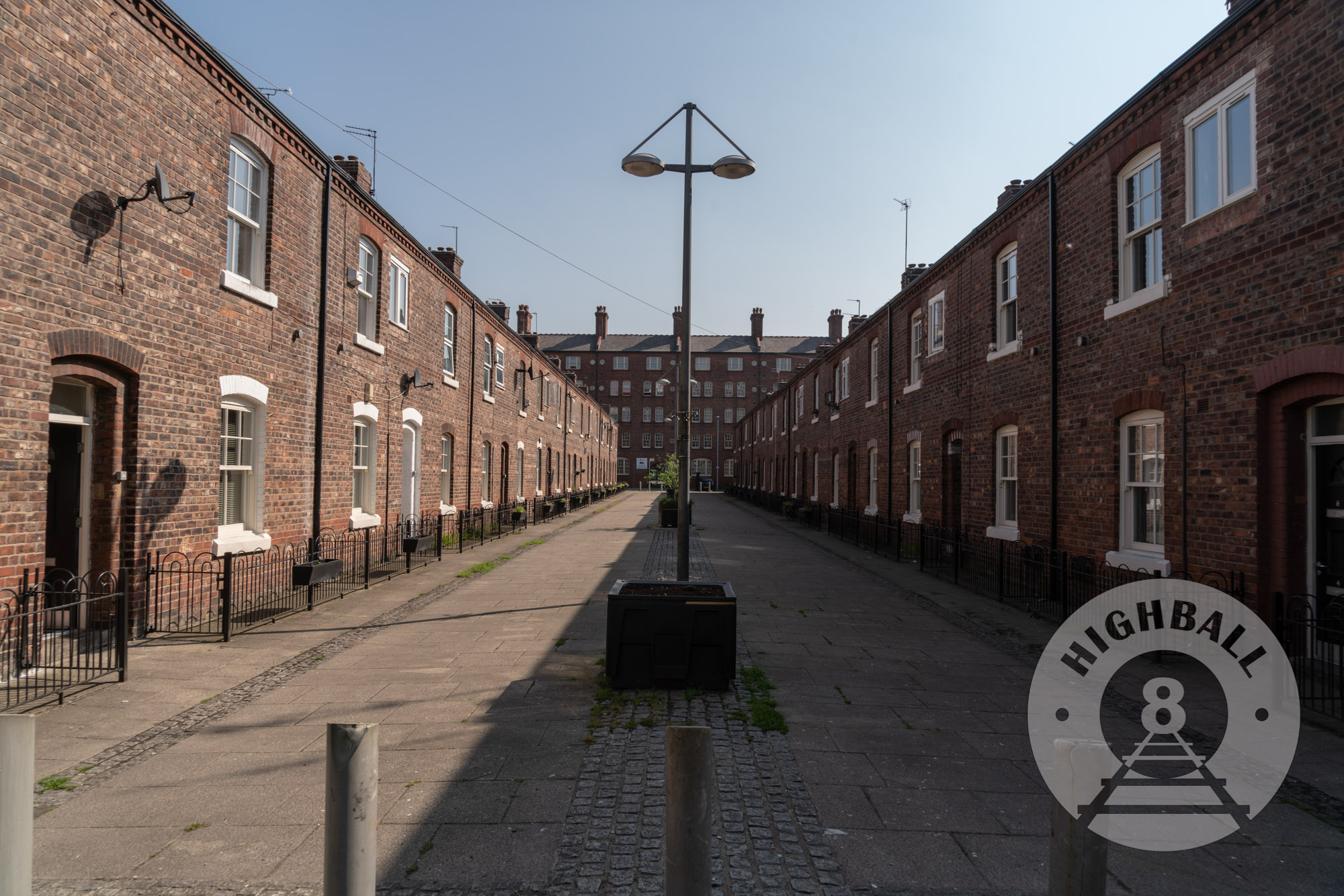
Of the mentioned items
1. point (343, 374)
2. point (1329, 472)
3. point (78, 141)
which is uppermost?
point (78, 141)

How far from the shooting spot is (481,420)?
69.9 feet

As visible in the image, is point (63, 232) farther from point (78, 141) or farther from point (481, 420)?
point (481, 420)

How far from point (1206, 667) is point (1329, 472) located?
220 cm

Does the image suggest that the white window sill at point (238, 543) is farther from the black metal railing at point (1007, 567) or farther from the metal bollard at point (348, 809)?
the black metal railing at point (1007, 567)

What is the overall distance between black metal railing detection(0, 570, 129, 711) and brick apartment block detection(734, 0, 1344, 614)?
10.7 m

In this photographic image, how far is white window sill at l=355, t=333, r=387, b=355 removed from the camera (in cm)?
1317

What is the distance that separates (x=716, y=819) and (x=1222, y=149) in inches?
345

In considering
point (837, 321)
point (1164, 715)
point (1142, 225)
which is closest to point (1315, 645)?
point (1164, 715)

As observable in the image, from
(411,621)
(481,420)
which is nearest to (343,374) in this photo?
(411,621)

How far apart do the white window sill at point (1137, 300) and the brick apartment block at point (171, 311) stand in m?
11.5

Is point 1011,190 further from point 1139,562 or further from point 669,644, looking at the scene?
point 669,644

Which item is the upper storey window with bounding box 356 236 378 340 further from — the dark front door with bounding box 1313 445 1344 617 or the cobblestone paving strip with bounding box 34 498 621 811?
the dark front door with bounding box 1313 445 1344 617

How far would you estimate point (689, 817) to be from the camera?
270 centimetres

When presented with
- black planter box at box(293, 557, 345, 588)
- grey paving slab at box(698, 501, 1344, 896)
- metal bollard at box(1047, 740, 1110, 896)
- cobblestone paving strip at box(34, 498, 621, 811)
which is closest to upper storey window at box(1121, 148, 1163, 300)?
grey paving slab at box(698, 501, 1344, 896)
